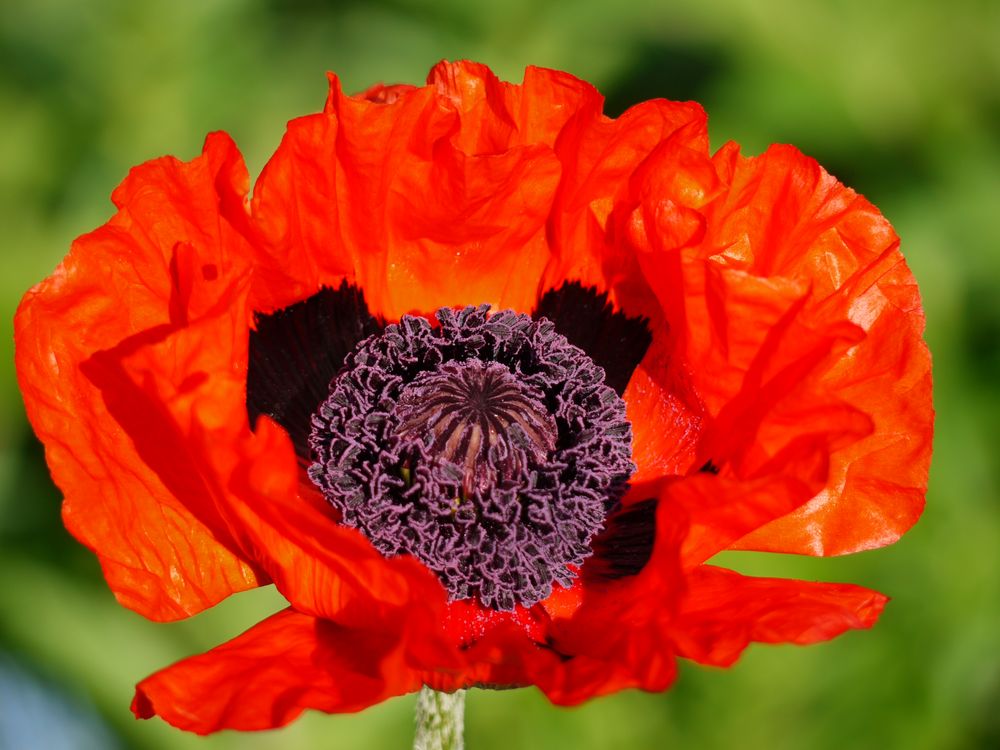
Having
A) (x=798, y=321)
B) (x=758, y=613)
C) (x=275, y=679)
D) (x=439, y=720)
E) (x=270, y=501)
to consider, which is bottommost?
(x=439, y=720)

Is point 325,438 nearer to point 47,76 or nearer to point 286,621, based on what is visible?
point 286,621

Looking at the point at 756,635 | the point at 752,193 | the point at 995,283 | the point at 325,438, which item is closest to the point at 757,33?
the point at 995,283

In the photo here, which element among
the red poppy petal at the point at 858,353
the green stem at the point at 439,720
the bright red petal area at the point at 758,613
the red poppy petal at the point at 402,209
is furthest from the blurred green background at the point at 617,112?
the bright red petal area at the point at 758,613

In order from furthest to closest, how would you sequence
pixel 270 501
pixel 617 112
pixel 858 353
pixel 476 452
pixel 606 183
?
pixel 617 112 < pixel 606 183 < pixel 476 452 < pixel 858 353 < pixel 270 501

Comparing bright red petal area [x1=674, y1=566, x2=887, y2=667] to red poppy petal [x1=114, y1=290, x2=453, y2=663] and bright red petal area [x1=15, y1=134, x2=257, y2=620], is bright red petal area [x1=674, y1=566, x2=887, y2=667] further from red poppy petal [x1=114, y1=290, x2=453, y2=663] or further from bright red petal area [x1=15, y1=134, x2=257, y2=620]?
bright red petal area [x1=15, y1=134, x2=257, y2=620]

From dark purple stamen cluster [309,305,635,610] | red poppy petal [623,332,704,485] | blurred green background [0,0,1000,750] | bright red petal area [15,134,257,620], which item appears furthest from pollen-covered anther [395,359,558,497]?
blurred green background [0,0,1000,750]

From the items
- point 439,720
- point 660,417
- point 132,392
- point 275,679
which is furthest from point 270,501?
point 660,417

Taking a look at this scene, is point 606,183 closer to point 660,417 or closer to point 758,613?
point 660,417
